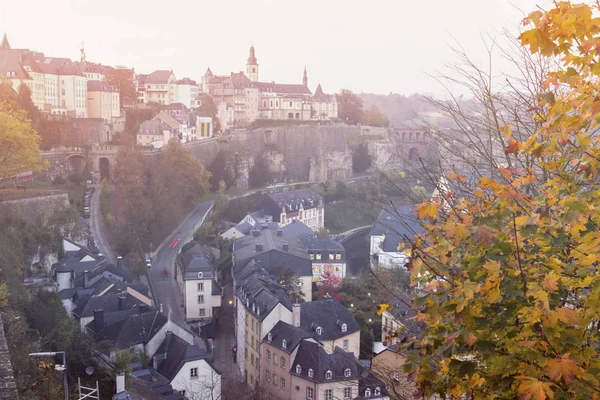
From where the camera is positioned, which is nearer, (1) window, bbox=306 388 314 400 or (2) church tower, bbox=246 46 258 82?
(1) window, bbox=306 388 314 400

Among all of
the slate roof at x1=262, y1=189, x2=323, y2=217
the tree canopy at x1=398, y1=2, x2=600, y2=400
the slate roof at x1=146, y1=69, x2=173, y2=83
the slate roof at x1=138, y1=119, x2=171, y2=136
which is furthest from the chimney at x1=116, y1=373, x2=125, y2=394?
the slate roof at x1=146, y1=69, x2=173, y2=83

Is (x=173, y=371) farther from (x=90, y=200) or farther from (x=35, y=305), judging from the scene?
(x=90, y=200)

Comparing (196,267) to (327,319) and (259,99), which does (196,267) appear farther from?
(259,99)

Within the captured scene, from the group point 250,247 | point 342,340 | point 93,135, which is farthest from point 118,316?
point 93,135

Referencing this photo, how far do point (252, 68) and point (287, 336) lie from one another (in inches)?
1947

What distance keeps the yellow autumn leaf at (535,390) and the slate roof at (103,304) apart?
18002 millimetres

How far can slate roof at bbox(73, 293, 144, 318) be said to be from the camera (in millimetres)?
19609

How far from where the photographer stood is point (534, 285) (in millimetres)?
3064

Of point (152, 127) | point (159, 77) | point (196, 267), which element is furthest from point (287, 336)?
point (159, 77)

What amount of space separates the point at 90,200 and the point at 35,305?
563 inches

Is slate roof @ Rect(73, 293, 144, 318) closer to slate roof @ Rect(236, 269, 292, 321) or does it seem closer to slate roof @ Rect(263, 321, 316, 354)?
slate roof @ Rect(236, 269, 292, 321)

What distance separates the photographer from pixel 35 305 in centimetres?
1784

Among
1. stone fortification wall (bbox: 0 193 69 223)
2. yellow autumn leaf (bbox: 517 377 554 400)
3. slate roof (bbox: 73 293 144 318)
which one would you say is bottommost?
slate roof (bbox: 73 293 144 318)

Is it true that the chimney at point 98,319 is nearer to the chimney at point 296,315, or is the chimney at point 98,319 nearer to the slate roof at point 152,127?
the chimney at point 296,315
